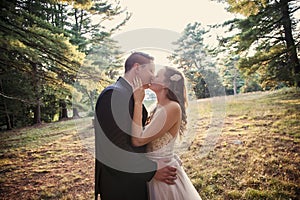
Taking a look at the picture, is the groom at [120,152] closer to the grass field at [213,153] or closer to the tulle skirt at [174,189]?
the tulle skirt at [174,189]

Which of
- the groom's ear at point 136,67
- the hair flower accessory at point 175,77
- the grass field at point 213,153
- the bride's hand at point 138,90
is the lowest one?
the grass field at point 213,153

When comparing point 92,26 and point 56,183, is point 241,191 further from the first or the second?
point 92,26

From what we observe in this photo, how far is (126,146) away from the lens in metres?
1.11

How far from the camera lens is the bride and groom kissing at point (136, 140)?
1123 mm

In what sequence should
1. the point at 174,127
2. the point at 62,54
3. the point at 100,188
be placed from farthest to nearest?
the point at 62,54
the point at 174,127
the point at 100,188

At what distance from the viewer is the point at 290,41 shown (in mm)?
3508

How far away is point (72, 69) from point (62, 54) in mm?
345

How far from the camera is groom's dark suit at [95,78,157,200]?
111cm

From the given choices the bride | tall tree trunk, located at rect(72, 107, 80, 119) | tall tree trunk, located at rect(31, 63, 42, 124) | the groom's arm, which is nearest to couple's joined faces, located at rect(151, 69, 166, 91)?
the bride

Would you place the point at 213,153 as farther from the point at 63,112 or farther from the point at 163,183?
→ the point at 63,112

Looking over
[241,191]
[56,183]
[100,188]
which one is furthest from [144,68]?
[56,183]

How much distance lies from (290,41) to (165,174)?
3.33 m

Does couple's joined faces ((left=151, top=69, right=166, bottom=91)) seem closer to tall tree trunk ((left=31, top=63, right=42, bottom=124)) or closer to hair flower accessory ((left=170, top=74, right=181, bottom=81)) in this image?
hair flower accessory ((left=170, top=74, right=181, bottom=81))

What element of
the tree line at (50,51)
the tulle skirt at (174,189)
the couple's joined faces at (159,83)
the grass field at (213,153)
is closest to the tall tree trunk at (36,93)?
the tree line at (50,51)
